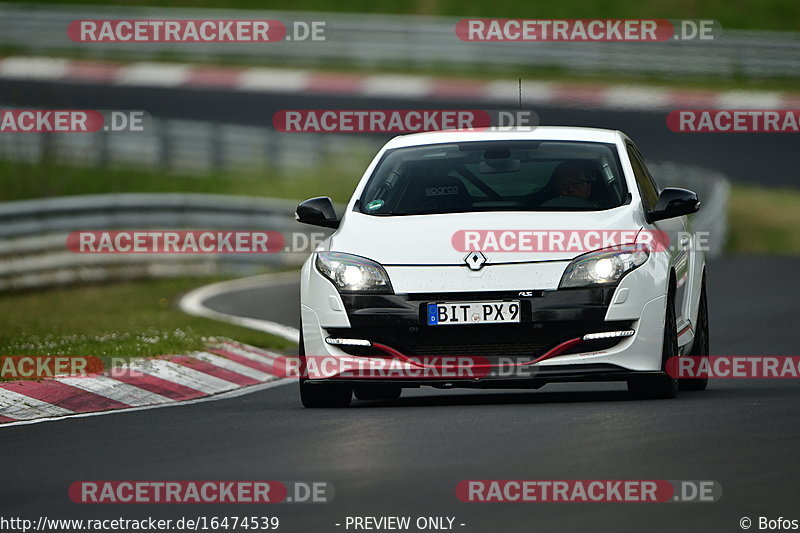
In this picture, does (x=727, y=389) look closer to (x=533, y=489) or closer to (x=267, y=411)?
(x=267, y=411)

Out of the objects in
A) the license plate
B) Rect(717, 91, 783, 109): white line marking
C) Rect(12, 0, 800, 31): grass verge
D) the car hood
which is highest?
Rect(12, 0, 800, 31): grass verge

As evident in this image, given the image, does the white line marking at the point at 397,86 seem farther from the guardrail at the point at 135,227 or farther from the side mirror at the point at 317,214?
the side mirror at the point at 317,214

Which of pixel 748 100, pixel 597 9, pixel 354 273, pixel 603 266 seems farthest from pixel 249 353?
pixel 597 9

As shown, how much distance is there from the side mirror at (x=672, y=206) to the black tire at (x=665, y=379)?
48cm

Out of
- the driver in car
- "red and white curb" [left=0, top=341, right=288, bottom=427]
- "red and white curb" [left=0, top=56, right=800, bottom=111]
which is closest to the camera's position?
the driver in car

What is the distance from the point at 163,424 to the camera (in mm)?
9672

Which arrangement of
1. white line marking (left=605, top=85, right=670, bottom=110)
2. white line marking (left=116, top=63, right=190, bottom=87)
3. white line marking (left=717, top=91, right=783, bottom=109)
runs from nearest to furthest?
white line marking (left=717, top=91, right=783, bottom=109) → white line marking (left=605, top=85, right=670, bottom=110) → white line marking (left=116, top=63, right=190, bottom=87)

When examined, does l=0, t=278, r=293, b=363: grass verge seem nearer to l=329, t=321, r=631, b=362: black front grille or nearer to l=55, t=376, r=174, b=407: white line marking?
l=55, t=376, r=174, b=407: white line marking

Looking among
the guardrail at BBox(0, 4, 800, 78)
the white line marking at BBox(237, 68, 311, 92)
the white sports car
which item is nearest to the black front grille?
the white sports car

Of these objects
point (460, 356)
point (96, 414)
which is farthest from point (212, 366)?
point (460, 356)

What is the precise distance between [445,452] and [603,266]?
2.05 meters

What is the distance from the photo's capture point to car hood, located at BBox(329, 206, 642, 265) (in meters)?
9.70

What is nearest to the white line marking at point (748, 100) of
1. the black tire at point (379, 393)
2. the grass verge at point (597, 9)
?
the grass verge at point (597, 9)

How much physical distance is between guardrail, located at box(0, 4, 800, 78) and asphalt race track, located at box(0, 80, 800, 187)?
222 centimetres
